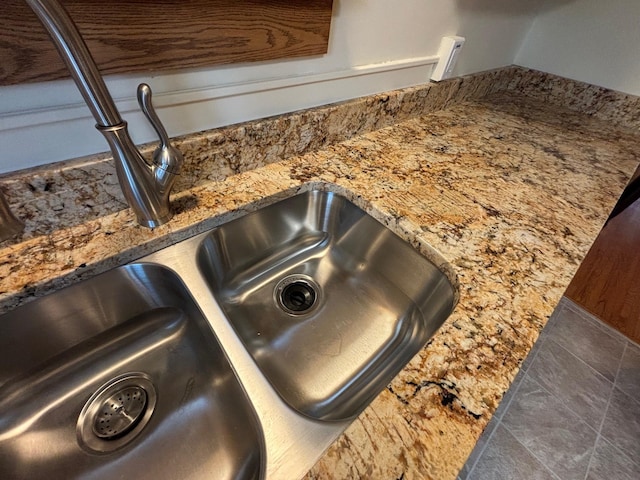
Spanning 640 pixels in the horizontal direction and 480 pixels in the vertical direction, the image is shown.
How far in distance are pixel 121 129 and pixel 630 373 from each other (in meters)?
2.26

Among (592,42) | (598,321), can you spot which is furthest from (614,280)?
(592,42)

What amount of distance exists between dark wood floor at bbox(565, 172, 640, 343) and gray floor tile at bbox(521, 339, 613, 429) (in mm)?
447

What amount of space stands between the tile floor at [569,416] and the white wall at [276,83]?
3.89 feet

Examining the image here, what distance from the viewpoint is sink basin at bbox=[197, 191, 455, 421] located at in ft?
1.84

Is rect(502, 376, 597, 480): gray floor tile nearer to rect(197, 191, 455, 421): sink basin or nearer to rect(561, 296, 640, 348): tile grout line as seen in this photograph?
rect(561, 296, 640, 348): tile grout line

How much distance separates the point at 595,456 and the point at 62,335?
1.85 m

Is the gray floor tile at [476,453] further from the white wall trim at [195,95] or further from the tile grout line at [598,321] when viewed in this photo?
the white wall trim at [195,95]

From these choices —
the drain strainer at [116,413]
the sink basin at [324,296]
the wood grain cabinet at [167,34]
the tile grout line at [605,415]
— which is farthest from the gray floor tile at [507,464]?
the wood grain cabinet at [167,34]

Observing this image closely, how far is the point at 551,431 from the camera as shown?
3.85 feet

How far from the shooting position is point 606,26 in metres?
1.13

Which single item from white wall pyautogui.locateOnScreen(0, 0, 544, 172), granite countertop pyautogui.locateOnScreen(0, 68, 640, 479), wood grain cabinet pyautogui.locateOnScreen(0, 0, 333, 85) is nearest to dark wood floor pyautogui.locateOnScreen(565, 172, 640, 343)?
granite countertop pyautogui.locateOnScreen(0, 68, 640, 479)

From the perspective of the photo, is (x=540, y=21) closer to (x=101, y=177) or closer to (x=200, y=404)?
(x=101, y=177)

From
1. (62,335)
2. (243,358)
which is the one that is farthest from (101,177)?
(243,358)

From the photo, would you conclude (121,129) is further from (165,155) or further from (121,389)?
(121,389)
